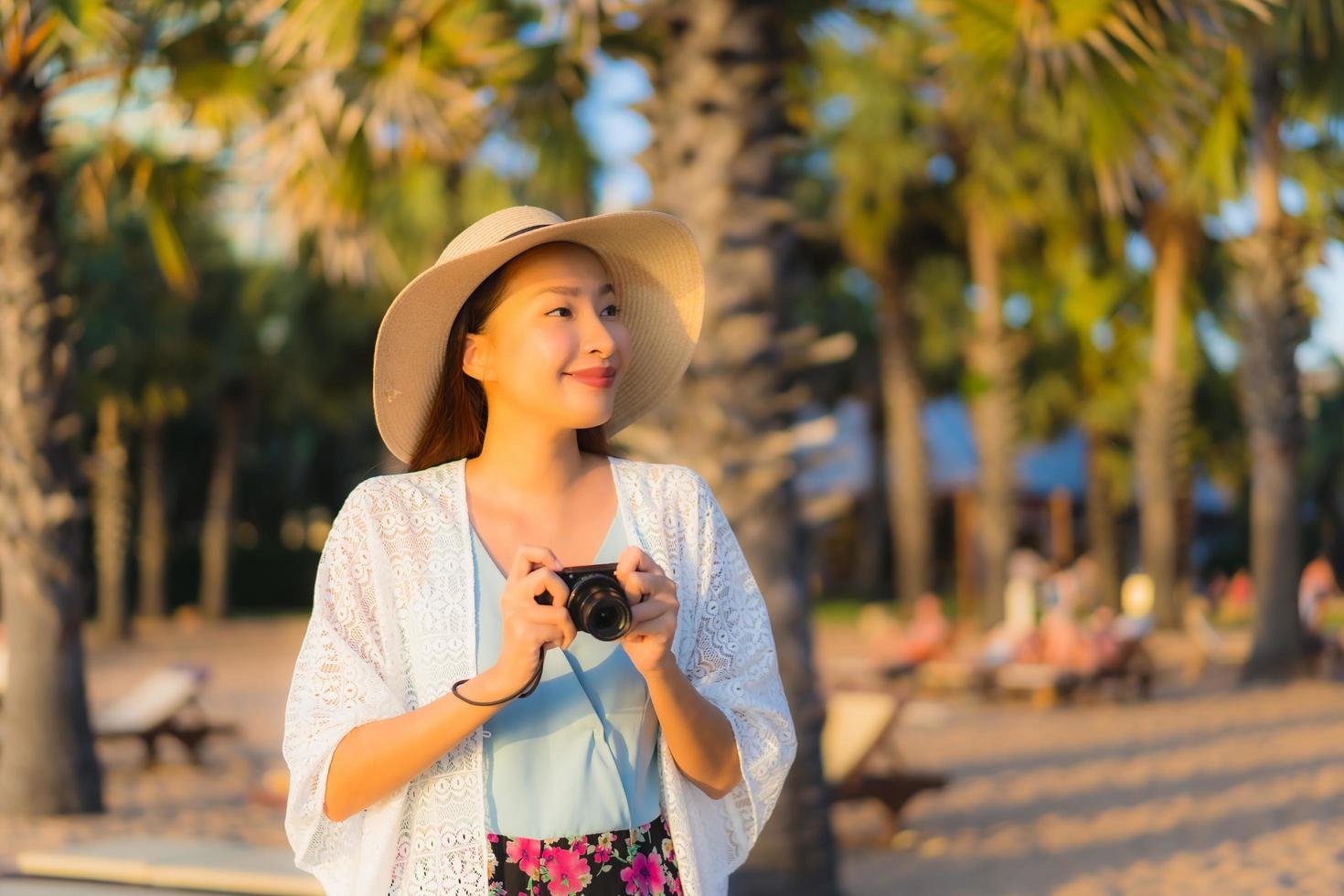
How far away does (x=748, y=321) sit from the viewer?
5.86 metres

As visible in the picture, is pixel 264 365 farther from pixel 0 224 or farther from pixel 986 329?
pixel 0 224

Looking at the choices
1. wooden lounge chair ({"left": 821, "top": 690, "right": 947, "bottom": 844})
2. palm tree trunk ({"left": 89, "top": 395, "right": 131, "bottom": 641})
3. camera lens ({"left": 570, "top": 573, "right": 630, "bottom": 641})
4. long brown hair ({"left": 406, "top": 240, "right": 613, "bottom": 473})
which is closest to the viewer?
camera lens ({"left": 570, "top": 573, "right": 630, "bottom": 641})

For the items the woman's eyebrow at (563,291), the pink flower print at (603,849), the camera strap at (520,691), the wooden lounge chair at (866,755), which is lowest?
the wooden lounge chair at (866,755)

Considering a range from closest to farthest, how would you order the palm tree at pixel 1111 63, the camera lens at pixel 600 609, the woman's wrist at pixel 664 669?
the camera lens at pixel 600 609 < the woman's wrist at pixel 664 669 < the palm tree at pixel 1111 63

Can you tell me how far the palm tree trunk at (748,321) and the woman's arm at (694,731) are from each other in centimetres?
371

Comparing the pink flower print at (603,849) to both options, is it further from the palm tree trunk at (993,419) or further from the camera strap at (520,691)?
the palm tree trunk at (993,419)

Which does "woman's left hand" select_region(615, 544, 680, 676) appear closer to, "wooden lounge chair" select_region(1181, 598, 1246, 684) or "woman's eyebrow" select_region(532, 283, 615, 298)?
"woman's eyebrow" select_region(532, 283, 615, 298)

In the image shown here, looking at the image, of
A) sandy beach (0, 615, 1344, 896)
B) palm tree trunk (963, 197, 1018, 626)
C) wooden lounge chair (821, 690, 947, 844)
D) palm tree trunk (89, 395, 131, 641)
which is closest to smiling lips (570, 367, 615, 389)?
sandy beach (0, 615, 1344, 896)

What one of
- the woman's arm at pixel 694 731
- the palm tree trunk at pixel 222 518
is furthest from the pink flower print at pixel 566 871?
the palm tree trunk at pixel 222 518

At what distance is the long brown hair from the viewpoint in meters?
2.13

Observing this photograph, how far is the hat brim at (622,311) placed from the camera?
2.02 meters

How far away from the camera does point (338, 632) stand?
6.15ft

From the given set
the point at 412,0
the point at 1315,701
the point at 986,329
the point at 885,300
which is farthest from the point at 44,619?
the point at 885,300

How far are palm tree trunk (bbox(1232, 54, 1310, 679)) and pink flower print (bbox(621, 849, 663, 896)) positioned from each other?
46.7 feet
